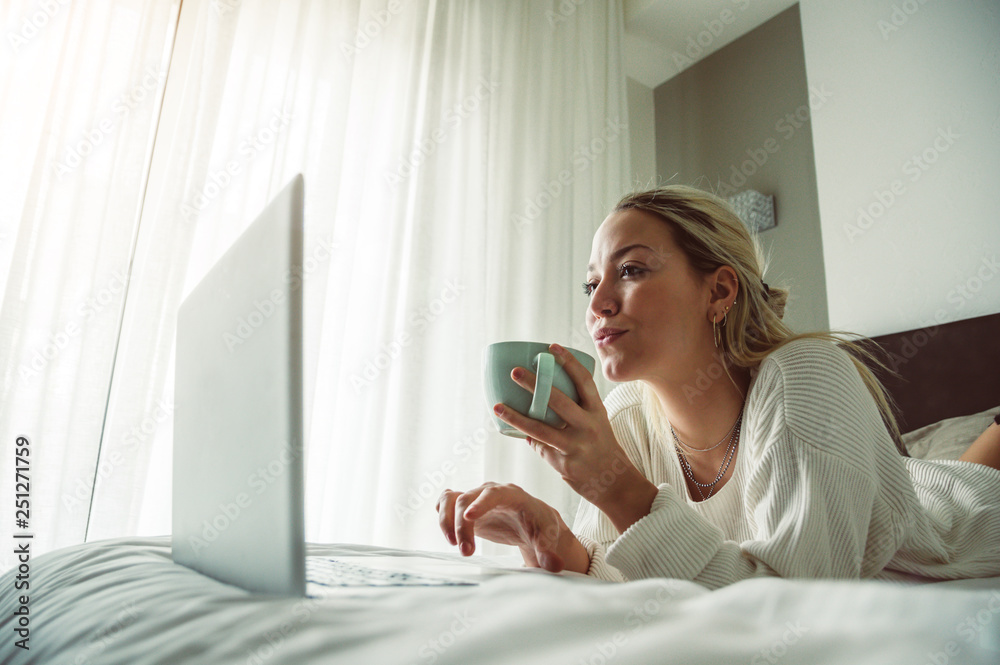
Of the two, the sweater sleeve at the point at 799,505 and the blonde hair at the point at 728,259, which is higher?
the blonde hair at the point at 728,259

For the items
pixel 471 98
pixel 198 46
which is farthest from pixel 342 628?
pixel 471 98

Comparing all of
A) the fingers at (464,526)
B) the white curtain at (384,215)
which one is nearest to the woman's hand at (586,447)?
the fingers at (464,526)

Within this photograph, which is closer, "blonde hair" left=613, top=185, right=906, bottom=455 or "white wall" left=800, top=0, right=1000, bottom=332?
"blonde hair" left=613, top=185, right=906, bottom=455

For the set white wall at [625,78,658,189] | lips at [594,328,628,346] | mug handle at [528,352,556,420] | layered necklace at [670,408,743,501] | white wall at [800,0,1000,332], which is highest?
white wall at [625,78,658,189]

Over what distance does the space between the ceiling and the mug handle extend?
2414mm

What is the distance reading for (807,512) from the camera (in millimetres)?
759

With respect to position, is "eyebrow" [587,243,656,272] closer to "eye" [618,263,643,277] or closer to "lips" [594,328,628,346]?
"eye" [618,263,643,277]

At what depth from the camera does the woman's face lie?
1.03 metres

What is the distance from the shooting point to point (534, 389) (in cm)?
73

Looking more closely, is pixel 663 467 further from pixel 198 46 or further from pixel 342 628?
pixel 198 46

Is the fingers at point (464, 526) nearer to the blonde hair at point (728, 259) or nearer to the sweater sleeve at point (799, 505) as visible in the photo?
the sweater sleeve at point (799, 505)

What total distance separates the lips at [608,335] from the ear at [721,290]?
0.71ft

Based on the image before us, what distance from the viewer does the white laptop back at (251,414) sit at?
0.37 metres

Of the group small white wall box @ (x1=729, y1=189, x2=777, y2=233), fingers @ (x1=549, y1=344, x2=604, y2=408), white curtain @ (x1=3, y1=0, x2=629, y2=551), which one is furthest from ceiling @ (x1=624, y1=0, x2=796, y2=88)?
fingers @ (x1=549, y1=344, x2=604, y2=408)
